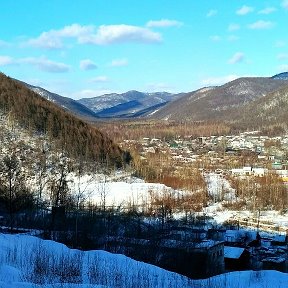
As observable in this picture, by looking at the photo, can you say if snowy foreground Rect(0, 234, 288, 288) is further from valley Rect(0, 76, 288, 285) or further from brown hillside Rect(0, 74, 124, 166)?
brown hillside Rect(0, 74, 124, 166)

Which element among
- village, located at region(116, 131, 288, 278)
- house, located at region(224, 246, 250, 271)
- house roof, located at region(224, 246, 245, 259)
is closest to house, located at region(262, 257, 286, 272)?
village, located at region(116, 131, 288, 278)

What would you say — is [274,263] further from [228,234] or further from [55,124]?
[55,124]

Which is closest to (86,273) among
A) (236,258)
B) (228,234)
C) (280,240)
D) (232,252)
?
(236,258)

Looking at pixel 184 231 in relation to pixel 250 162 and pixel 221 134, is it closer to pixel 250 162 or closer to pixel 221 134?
pixel 250 162

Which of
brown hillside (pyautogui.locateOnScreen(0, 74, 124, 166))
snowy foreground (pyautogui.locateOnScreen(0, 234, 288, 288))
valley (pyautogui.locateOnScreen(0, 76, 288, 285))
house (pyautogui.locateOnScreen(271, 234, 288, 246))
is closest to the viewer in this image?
snowy foreground (pyautogui.locateOnScreen(0, 234, 288, 288))

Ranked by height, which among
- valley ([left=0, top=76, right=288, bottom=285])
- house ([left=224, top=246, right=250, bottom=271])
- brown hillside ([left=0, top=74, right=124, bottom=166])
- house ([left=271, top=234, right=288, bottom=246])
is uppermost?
brown hillside ([left=0, top=74, right=124, bottom=166])

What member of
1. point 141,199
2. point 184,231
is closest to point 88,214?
point 184,231

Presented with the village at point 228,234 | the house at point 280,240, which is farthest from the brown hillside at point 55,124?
the house at point 280,240
